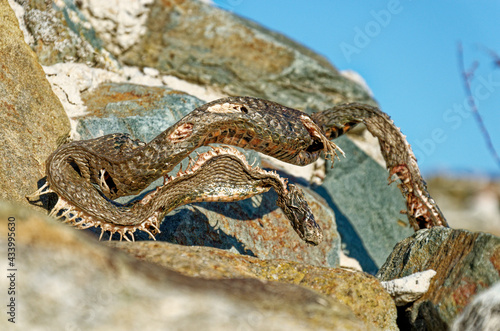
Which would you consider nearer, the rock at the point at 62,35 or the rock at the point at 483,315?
the rock at the point at 483,315

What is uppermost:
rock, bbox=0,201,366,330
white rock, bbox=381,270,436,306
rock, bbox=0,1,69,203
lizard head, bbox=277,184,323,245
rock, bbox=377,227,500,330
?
rock, bbox=377,227,500,330

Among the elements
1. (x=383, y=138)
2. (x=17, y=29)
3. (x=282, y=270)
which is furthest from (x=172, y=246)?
(x=17, y=29)

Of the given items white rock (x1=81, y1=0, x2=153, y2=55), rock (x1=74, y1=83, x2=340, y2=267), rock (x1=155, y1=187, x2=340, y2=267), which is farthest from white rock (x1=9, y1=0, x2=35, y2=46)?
rock (x1=155, y1=187, x2=340, y2=267)

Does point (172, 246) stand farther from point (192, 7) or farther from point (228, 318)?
point (192, 7)

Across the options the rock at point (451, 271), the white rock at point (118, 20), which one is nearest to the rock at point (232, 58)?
the white rock at point (118, 20)

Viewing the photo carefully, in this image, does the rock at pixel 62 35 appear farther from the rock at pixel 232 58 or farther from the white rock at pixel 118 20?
the rock at pixel 232 58

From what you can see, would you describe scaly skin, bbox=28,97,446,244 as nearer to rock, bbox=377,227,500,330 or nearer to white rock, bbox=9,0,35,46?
rock, bbox=377,227,500,330
